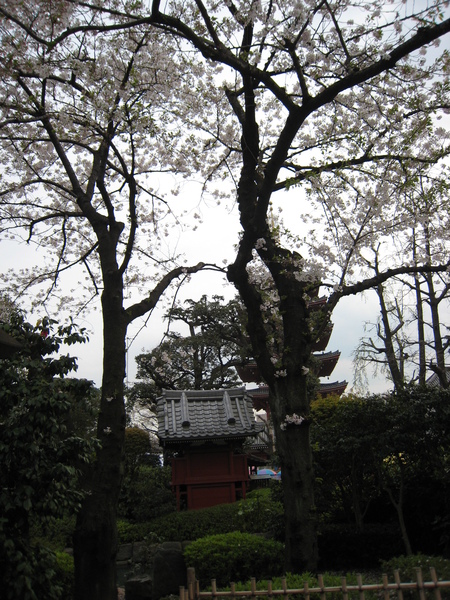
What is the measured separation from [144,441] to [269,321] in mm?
13805

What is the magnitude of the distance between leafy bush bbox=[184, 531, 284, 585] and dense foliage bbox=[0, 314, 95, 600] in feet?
9.90

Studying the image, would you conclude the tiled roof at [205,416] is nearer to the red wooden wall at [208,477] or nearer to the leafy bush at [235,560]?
the red wooden wall at [208,477]

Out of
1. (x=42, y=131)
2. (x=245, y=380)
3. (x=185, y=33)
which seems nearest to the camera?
(x=185, y=33)

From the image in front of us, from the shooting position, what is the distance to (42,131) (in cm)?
841

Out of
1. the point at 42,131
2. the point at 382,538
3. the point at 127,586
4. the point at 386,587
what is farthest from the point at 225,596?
the point at 42,131

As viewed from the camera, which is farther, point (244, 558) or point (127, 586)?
point (127, 586)

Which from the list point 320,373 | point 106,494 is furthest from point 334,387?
point 106,494

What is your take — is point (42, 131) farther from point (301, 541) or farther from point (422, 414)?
point (422, 414)

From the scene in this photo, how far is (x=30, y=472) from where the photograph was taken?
464cm

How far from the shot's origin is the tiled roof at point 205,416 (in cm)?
1528

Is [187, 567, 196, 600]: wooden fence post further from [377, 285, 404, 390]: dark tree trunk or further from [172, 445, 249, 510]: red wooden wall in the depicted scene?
[377, 285, 404, 390]: dark tree trunk

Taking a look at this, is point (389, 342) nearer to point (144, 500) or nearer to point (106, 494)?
point (144, 500)

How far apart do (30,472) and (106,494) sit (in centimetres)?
172

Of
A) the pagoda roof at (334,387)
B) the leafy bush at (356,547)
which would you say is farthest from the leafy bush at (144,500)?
the pagoda roof at (334,387)
